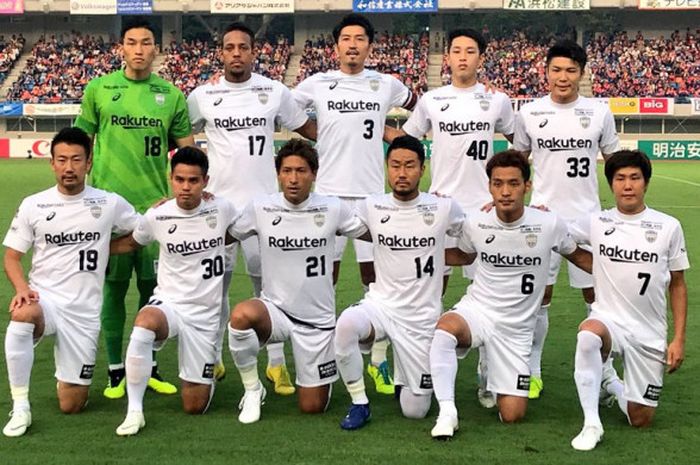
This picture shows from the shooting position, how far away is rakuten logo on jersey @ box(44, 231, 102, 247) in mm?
5531

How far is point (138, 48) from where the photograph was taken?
6117mm

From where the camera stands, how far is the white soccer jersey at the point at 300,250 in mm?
5652

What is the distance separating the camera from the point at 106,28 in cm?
4844

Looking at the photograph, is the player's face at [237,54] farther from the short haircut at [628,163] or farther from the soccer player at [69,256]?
the short haircut at [628,163]

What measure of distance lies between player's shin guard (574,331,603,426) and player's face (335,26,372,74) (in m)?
→ 2.68

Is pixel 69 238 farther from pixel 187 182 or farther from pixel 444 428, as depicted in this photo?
pixel 444 428

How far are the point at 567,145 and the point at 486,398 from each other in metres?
1.83

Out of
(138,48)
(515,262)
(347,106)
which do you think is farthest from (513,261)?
(138,48)

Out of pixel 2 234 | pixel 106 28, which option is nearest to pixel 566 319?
pixel 2 234

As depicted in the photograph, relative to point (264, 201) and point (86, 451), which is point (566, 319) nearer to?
point (264, 201)

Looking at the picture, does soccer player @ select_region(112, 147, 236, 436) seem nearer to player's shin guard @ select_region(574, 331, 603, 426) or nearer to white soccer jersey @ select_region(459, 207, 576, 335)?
white soccer jersey @ select_region(459, 207, 576, 335)

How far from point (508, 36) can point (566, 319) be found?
42015 millimetres

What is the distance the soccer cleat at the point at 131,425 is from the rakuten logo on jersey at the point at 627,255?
110 inches

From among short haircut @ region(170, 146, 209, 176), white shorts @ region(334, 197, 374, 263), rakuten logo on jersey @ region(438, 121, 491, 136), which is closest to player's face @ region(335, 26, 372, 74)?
rakuten logo on jersey @ region(438, 121, 491, 136)
